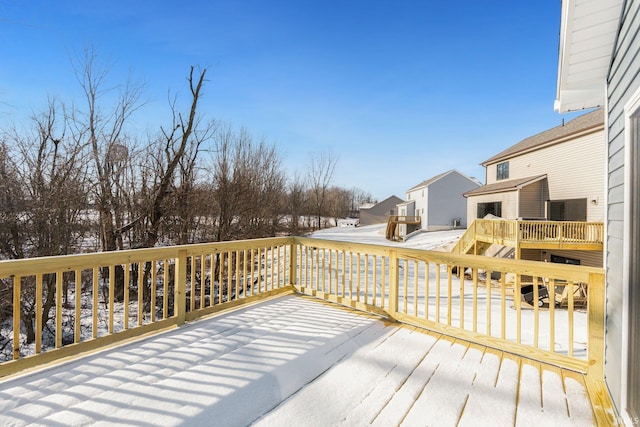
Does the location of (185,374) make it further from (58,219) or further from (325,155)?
(325,155)

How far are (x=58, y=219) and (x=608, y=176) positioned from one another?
8.33m

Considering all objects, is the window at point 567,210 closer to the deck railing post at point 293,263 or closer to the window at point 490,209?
the window at point 490,209

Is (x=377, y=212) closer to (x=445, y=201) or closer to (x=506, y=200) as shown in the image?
(x=445, y=201)

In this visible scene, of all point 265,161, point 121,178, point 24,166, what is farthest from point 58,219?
point 265,161

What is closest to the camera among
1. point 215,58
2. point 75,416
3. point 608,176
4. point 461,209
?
point 75,416

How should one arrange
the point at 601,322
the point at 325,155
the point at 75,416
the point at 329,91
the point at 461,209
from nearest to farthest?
1. the point at 75,416
2. the point at 601,322
3. the point at 329,91
4. the point at 461,209
5. the point at 325,155

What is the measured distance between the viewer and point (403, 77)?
394 inches

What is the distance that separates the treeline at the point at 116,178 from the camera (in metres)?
5.64

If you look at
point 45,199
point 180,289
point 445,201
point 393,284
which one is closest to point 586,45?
point 393,284

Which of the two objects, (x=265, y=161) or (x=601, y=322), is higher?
(x=265, y=161)

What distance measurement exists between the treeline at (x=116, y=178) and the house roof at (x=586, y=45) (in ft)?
27.0

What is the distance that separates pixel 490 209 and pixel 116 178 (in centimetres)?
1660

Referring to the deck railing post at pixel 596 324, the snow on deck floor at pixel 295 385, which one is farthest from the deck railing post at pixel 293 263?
the deck railing post at pixel 596 324

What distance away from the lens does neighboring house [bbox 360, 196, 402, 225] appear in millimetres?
37812
